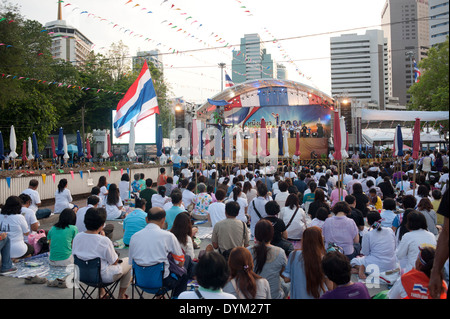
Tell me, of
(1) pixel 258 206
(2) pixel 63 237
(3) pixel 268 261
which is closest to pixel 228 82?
(1) pixel 258 206

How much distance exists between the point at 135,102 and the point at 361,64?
128973 millimetres

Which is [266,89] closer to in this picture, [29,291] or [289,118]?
[289,118]

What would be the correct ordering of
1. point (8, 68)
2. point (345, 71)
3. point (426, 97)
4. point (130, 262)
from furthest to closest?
point (345, 71) < point (426, 97) < point (8, 68) < point (130, 262)

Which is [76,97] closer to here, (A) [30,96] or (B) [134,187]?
(A) [30,96]

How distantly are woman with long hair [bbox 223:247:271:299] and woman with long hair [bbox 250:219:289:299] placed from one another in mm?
536

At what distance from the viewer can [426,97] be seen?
27109 millimetres

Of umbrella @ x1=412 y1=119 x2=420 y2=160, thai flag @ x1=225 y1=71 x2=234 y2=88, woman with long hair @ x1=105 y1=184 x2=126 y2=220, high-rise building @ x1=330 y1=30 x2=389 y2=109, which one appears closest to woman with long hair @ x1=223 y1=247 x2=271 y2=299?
woman with long hair @ x1=105 y1=184 x2=126 y2=220

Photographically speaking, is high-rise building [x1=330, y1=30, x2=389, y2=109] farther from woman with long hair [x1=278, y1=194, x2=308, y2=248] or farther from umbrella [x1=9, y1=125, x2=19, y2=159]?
woman with long hair [x1=278, y1=194, x2=308, y2=248]

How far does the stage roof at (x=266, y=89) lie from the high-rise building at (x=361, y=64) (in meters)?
101

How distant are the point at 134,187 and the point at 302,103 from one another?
815 inches

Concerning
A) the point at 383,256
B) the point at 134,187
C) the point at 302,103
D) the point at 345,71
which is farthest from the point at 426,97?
the point at 345,71

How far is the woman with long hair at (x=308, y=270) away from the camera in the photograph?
3.30 metres

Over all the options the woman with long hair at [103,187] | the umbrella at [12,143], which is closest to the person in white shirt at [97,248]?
the woman with long hair at [103,187]

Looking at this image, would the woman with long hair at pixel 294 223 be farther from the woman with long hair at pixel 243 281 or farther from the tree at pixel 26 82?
the tree at pixel 26 82
